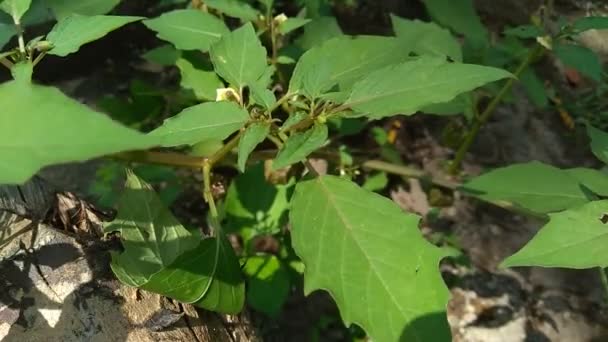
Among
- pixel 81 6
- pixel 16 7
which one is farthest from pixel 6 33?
pixel 81 6

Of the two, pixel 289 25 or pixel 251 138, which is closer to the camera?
pixel 251 138

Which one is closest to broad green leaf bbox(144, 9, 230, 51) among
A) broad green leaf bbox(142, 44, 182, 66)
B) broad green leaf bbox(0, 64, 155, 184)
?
broad green leaf bbox(142, 44, 182, 66)

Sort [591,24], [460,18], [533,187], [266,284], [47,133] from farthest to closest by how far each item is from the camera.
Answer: [460,18] < [266,284] < [591,24] < [533,187] < [47,133]

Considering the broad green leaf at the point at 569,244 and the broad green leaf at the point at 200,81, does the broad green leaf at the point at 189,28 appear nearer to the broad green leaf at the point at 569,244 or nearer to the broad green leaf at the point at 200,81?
Result: the broad green leaf at the point at 200,81

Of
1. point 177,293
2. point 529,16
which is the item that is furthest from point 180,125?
point 529,16

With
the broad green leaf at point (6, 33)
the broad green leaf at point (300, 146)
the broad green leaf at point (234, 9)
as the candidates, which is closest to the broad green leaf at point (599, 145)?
the broad green leaf at point (300, 146)

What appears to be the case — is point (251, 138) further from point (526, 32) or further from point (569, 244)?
point (526, 32)

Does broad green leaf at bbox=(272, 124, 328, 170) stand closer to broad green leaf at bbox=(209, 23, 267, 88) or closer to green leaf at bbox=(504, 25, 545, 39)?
broad green leaf at bbox=(209, 23, 267, 88)
